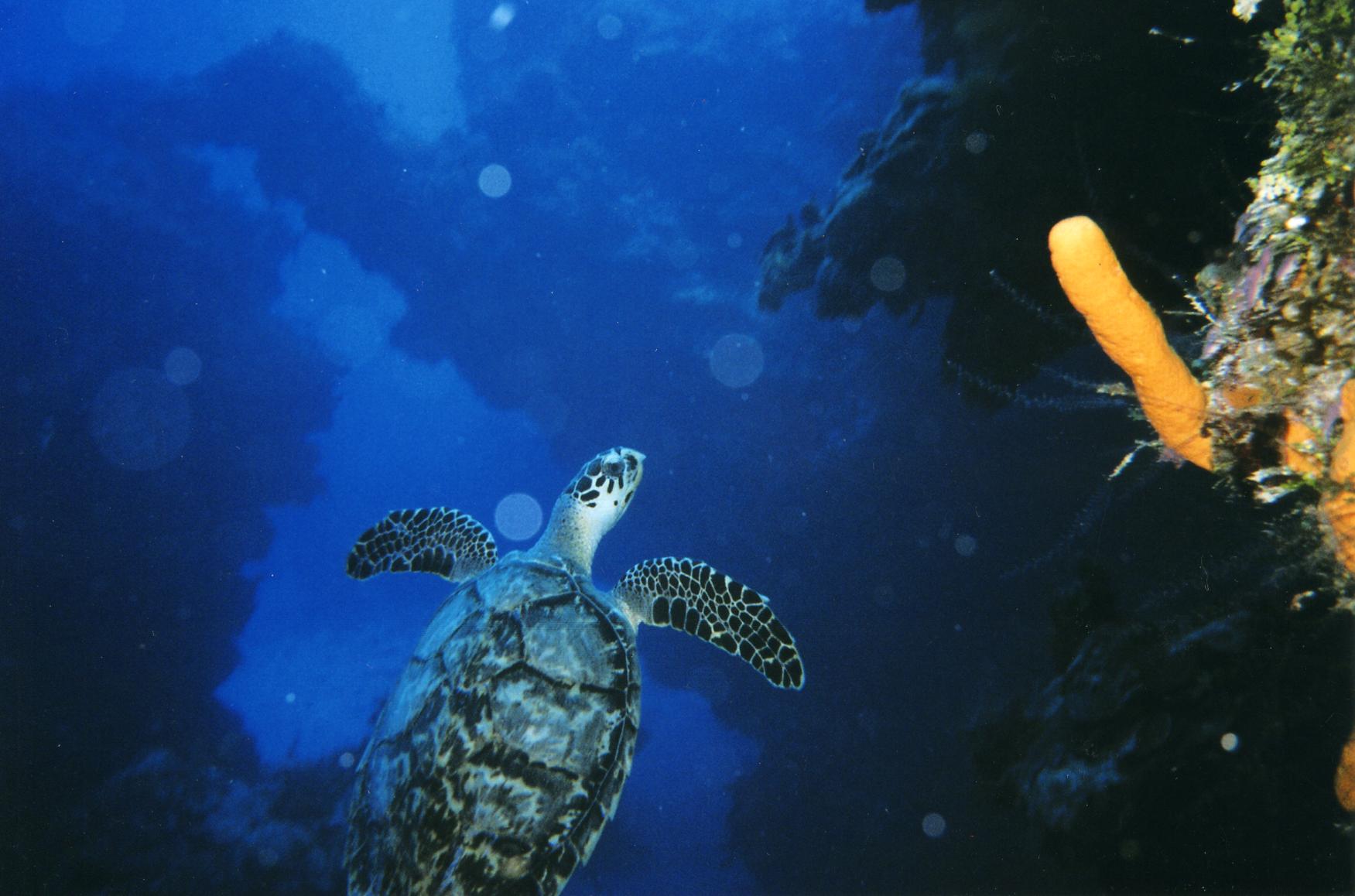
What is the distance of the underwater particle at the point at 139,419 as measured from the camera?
607 inches

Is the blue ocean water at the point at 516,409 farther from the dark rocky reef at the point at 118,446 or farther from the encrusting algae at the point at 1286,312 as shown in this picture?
the encrusting algae at the point at 1286,312

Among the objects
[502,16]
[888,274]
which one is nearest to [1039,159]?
[888,274]

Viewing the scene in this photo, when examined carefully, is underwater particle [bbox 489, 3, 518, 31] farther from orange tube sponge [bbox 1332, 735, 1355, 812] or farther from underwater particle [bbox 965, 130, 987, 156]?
orange tube sponge [bbox 1332, 735, 1355, 812]

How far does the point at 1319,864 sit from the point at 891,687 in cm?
Result: 755

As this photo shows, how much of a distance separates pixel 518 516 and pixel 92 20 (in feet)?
102

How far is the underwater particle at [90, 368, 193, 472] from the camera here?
1541 cm

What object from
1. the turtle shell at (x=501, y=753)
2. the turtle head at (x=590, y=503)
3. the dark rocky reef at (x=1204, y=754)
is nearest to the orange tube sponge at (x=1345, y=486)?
the dark rocky reef at (x=1204, y=754)

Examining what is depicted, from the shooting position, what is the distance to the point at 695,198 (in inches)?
672

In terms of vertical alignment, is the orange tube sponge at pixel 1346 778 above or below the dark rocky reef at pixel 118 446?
below

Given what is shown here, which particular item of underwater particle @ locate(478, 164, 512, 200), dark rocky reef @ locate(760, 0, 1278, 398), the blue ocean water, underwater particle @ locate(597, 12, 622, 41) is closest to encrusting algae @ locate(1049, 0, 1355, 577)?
dark rocky reef @ locate(760, 0, 1278, 398)

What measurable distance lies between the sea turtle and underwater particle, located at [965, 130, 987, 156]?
581cm

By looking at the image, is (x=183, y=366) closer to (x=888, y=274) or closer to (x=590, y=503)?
(x=590, y=503)

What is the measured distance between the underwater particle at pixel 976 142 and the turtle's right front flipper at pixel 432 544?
7.17 m

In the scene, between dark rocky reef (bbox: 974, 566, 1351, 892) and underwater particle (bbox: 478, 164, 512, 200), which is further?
underwater particle (bbox: 478, 164, 512, 200)
